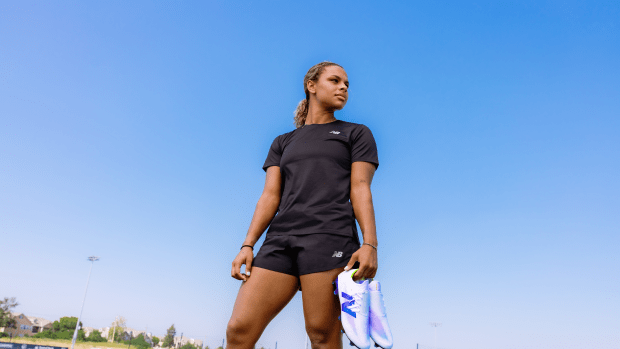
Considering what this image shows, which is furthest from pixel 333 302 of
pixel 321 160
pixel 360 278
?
pixel 321 160

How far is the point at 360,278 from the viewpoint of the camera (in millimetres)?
2188

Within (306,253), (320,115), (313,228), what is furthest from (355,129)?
(306,253)

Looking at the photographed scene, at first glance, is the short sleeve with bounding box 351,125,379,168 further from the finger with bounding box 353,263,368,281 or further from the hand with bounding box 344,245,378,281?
the finger with bounding box 353,263,368,281

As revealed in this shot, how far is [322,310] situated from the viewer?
2.21 m

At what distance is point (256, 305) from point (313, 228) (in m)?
0.55

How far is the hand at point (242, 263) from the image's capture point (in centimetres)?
248

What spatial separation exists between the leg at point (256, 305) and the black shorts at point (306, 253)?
5 cm

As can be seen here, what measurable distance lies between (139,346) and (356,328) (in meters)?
96.1

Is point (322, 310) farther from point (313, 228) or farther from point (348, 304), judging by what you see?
point (313, 228)

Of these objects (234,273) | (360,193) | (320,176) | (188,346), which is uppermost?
(320,176)

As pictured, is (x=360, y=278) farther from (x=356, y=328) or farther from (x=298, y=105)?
(x=298, y=105)

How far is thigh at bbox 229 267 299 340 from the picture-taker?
2293mm

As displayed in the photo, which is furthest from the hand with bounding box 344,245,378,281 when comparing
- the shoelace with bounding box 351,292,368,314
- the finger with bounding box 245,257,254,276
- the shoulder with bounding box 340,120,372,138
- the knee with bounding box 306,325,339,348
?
the shoulder with bounding box 340,120,372,138

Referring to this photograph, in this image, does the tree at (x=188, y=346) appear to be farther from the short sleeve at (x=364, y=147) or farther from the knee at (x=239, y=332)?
the short sleeve at (x=364, y=147)
